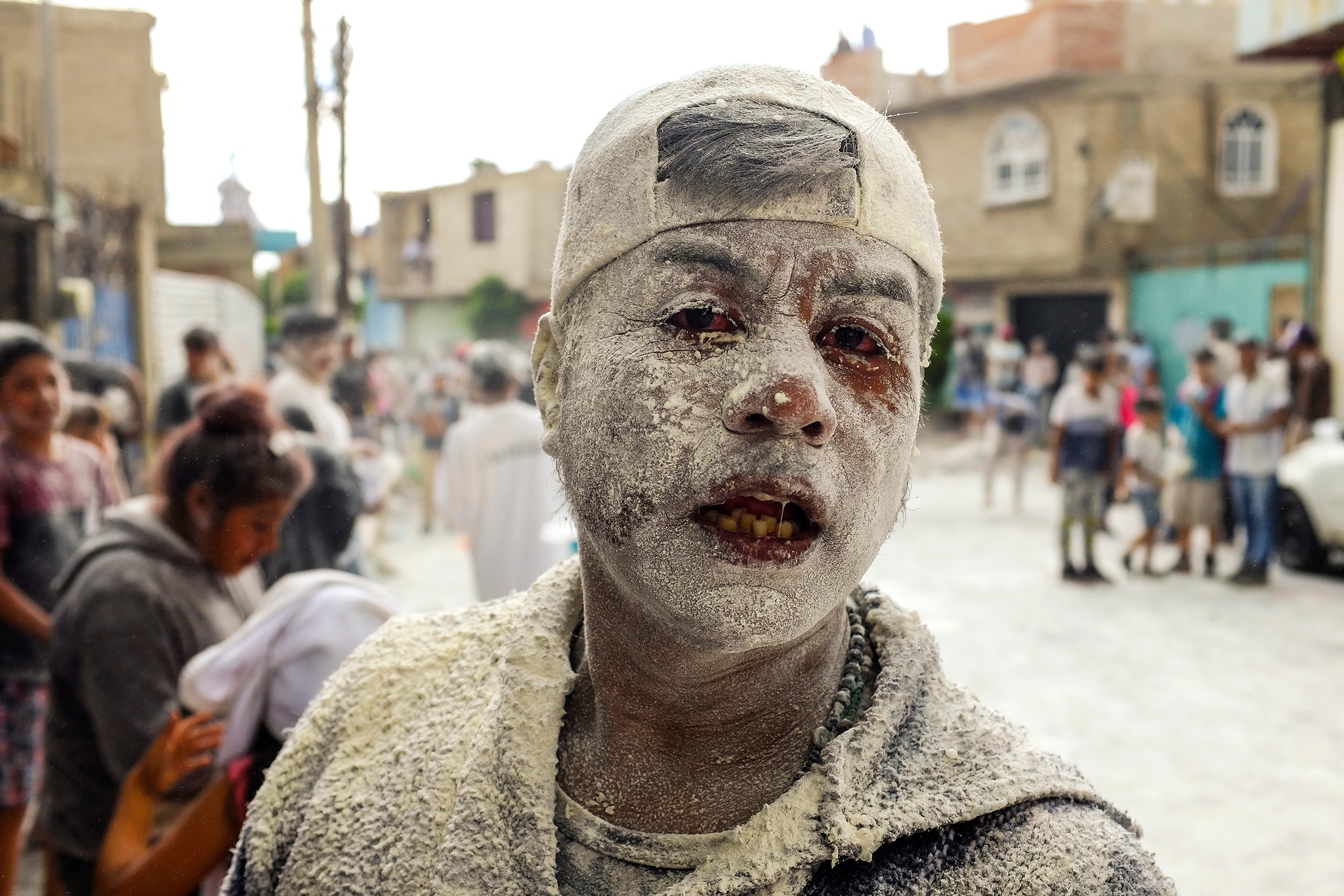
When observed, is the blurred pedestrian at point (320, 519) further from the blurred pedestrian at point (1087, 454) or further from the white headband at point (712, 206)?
the blurred pedestrian at point (1087, 454)

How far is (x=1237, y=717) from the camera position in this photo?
19.0ft

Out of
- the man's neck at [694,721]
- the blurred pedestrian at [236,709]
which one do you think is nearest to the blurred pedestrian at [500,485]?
the blurred pedestrian at [236,709]

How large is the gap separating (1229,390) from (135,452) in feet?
29.2

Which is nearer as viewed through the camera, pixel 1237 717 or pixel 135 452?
pixel 1237 717

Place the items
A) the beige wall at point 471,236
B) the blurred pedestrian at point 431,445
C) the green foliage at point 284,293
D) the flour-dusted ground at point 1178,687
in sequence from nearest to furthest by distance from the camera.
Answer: the flour-dusted ground at point 1178,687 → the blurred pedestrian at point 431,445 → the beige wall at point 471,236 → the green foliage at point 284,293

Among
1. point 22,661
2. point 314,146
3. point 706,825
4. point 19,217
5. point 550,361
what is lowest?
point 22,661

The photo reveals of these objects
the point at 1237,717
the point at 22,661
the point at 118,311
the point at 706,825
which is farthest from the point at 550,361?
the point at 118,311

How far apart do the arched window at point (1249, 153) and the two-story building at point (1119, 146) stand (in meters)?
0.02

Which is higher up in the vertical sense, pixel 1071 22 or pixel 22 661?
pixel 1071 22

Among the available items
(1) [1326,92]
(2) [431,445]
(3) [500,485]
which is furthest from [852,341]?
(1) [1326,92]

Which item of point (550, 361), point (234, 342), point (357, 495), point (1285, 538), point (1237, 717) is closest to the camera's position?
point (550, 361)

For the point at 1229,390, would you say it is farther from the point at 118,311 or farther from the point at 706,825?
the point at 118,311

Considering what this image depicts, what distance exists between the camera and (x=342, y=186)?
619 inches

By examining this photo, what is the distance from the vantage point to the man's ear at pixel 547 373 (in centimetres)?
159
